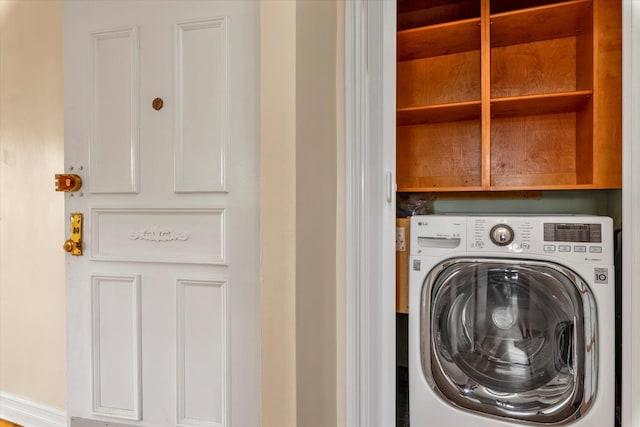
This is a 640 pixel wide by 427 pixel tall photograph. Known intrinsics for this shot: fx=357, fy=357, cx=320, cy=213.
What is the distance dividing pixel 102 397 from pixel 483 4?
8.09ft

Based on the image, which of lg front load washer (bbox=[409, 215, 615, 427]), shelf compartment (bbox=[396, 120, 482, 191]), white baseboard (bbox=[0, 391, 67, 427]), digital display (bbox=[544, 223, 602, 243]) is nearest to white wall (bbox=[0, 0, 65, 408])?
white baseboard (bbox=[0, 391, 67, 427])

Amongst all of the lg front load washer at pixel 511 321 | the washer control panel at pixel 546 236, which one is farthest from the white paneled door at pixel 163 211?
the washer control panel at pixel 546 236

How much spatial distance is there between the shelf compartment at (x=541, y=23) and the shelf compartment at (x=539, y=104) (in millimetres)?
329

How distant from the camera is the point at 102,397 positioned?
141 centimetres

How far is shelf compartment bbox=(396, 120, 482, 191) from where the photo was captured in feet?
6.88

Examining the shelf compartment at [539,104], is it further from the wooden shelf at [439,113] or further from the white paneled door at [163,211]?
the white paneled door at [163,211]

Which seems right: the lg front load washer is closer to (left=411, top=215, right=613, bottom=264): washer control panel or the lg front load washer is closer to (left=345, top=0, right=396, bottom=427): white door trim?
(left=411, top=215, right=613, bottom=264): washer control panel

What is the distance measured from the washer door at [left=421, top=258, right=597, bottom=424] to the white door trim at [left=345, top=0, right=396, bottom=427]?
0.78 ft

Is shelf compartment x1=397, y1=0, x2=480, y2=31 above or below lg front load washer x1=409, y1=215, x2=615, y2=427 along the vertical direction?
above

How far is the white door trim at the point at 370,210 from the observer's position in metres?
1.29

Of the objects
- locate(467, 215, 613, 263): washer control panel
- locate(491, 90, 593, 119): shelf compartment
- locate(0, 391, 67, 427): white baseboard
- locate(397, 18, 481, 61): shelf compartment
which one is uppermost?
locate(397, 18, 481, 61): shelf compartment

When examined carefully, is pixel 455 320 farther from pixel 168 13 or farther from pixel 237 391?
pixel 168 13

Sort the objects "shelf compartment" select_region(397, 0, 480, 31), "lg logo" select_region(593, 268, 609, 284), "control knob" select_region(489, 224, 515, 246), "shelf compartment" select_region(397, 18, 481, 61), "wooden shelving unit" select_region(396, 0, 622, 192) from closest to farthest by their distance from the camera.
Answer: "lg logo" select_region(593, 268, 609, 284) → "control knob" select_region(489, 224, 515, 246) → "wooden shelving unit" select_region(396, 0, 622, 192) → "shelf compartment" select_region(397, 18, 481, 61) → "shelf compartment" select_region(397, 0, 480, 31)

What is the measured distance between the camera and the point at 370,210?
1375 millimetres
